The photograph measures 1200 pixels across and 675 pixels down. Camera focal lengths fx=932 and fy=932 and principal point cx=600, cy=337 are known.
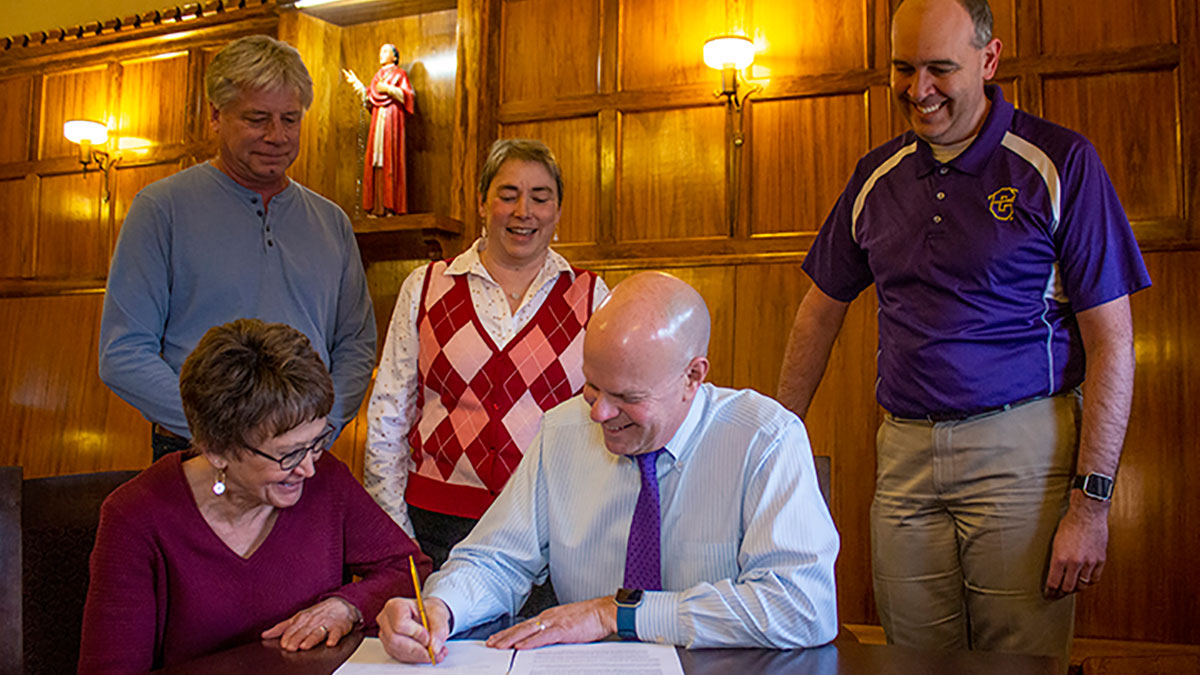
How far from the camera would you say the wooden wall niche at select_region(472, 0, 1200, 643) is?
12.4ft

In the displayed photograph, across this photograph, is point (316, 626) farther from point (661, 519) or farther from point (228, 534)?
point (661, 519)

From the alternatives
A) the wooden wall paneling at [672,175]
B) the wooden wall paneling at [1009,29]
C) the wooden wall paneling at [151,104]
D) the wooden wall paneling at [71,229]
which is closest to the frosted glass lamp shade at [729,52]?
the wooden wall paneling at [672,175]

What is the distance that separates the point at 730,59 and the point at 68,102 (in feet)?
14.8

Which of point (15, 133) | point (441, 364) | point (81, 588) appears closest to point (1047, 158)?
point (441, 364)

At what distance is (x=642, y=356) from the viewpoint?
1485mm

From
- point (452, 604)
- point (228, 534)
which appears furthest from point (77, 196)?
point (452, 604)

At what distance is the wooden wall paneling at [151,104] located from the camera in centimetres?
589

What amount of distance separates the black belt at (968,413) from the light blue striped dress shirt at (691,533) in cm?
46

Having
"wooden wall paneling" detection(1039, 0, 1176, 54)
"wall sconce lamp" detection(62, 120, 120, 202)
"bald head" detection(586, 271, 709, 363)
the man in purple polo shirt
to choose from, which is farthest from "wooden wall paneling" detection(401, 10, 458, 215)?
"bald head" detection(586, 271, 709, 363)

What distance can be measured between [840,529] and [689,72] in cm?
231

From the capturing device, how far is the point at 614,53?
4773mm

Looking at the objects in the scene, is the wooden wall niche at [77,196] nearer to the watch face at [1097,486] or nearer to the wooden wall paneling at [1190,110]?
the wooden wall paneling at [1190,110]

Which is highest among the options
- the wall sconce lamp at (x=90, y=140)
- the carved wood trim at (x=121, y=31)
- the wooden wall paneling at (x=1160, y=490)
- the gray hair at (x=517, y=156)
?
the carved wood trim at (x=121, y=31)

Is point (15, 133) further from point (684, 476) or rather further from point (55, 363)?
point (684, 476)
